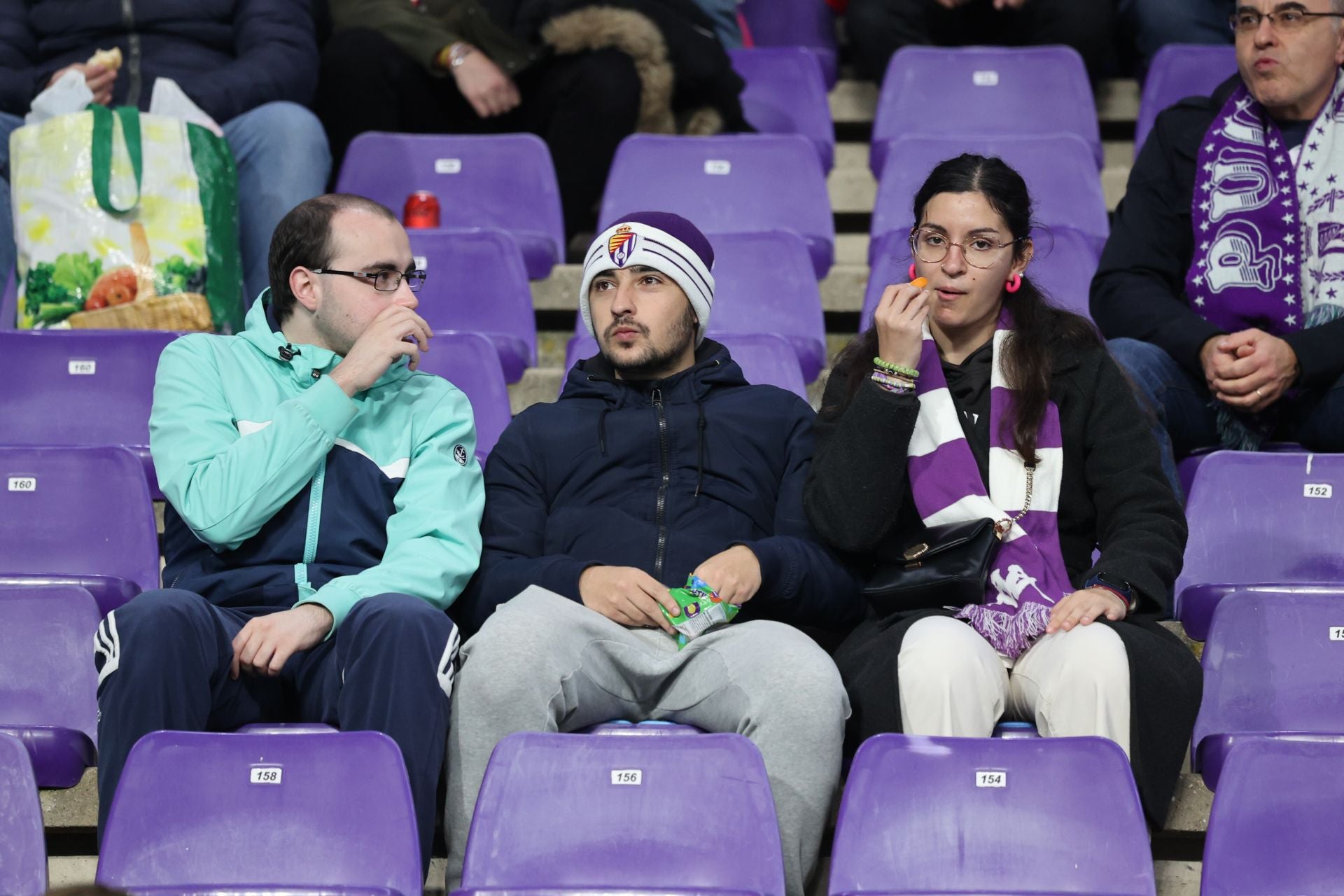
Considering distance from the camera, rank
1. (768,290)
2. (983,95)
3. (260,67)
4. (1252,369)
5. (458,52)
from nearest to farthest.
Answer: (1252,369) < (768,290) < (260,67) < (458,52) < (983,95)

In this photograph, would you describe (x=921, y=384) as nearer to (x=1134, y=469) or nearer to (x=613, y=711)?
(x=1134, y=469)

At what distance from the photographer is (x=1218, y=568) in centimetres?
293

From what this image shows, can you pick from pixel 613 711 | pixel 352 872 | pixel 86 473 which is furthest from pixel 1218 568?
pixel 86 473

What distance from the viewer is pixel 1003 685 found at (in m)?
2.51

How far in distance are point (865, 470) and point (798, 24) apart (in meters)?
3.02

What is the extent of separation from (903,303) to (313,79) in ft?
7.24

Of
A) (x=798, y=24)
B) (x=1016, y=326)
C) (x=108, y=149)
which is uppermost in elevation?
(x=798, y=24)

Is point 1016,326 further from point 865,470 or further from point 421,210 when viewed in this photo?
point 421,210

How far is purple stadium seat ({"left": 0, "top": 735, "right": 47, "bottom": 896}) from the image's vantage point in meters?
2.10

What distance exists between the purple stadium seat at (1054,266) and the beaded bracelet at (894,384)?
923 millimetres

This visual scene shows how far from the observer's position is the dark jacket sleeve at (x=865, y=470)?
267cm

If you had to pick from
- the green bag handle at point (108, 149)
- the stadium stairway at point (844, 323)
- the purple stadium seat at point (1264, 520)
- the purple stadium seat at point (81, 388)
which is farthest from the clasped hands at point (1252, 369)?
the green bag handle at point (108, 149)

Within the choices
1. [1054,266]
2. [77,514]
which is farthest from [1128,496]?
[77,514]

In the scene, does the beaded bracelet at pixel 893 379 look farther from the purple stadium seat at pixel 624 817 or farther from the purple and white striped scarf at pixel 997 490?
the purple stadium seat at pixel 624 817
